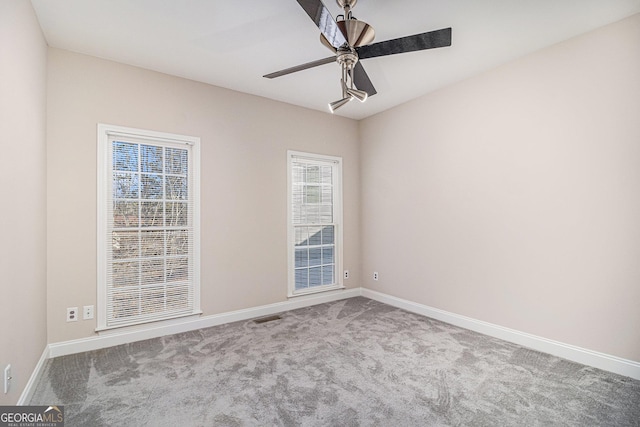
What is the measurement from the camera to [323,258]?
464 cm

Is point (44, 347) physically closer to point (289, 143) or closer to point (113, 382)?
point (113, 382)

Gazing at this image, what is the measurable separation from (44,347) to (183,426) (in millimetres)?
1744

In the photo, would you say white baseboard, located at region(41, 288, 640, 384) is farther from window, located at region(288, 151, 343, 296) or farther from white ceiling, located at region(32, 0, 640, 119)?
white ceiling, located at region(32, 0, 640, 119)

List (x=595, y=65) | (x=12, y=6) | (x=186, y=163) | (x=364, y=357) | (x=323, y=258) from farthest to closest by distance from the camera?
(x=323, y=258) < (x=186, y=163) < (x=364, y=357) < (x=595, y=65) < (x=12, y=6)

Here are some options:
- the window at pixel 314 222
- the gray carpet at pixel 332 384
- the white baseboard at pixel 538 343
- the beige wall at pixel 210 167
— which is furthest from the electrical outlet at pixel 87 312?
the white baseboard at pixel 538 343

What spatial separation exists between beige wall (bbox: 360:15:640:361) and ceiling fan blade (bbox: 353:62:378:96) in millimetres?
1486

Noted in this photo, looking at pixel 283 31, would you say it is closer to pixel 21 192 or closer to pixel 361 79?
pixel 361 79

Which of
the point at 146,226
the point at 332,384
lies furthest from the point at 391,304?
the point at 146,226

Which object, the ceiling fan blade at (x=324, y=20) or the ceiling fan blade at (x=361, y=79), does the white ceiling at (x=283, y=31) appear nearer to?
the ceiling fan blade at (x=361, y=79)

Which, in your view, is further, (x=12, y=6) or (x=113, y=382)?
(x=113, y=382)

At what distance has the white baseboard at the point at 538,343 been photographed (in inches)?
96.1

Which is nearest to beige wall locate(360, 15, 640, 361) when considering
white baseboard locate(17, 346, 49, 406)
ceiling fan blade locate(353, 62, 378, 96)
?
ceiling fan blade locate(353, 62, 378, 96)

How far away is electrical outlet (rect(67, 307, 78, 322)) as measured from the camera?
2876 mm

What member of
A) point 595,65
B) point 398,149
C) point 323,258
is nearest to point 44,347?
point 323,258
